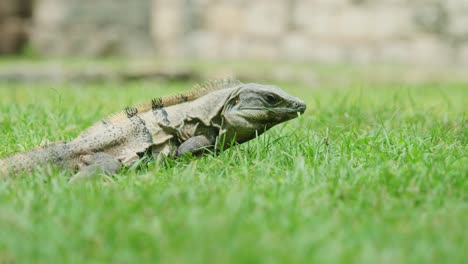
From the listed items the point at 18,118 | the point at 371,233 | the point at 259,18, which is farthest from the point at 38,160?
the point at 259,18

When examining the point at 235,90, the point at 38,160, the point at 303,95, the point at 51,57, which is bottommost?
the point at 51,57

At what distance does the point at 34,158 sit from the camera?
4.14 m

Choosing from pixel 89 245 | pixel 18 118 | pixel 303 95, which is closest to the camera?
pixel 89 245

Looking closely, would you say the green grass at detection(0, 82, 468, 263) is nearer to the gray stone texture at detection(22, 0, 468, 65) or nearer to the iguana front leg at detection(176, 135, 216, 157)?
the iguana front leg at detection(176, 135, 216, 157)

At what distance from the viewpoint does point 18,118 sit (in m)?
5.77

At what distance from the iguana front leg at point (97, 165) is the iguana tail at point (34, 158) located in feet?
0.48

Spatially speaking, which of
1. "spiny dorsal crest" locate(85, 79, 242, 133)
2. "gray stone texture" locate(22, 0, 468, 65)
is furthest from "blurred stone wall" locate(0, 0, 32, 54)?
"spiny dorsal crest" locate(85, 79, 242, 133)

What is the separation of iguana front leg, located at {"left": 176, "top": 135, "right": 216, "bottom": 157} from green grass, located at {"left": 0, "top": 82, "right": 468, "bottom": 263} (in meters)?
0.11

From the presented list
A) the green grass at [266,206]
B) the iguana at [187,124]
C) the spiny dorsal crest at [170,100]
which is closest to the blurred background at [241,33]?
the spiny dorsal crest at [170,100]

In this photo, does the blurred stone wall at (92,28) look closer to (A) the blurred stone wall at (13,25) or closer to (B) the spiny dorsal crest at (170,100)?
(A) the blurred stone wall at (13,25)

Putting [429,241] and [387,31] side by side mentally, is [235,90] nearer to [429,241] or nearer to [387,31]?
[429,241]

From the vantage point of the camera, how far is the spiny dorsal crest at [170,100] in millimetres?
4562

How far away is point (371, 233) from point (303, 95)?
6.60 metres

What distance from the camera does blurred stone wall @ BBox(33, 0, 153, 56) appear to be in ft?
52.4
